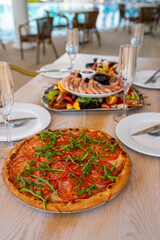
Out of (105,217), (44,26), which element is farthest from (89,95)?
(44,26)

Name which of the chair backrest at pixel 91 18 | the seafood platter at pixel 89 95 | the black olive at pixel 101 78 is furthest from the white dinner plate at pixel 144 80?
the chair backrest at pixel 91 18

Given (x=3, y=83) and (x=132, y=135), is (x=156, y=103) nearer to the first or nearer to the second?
(x=132, y=135)

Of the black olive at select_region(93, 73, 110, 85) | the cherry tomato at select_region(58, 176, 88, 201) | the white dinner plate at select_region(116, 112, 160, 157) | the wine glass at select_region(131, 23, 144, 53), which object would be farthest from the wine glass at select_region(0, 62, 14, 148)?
the wine glass at select_region(131, 23, 144, 53)

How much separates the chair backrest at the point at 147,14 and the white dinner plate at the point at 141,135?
6472 millimetres

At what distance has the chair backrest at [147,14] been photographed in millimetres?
6637

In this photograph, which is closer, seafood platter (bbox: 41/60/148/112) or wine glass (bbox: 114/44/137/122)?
wine glass (bbox: 114/44/137/122)

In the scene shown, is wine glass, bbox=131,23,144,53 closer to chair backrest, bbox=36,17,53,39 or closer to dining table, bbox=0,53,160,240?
dining table, bbox=0,53,160,240

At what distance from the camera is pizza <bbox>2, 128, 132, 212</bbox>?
65 centimetres

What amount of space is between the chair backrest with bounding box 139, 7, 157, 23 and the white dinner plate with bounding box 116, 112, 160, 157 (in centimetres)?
647

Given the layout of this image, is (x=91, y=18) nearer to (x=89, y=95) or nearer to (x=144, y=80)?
(x=144, y=80)

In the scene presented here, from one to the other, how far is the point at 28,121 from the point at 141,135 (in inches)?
20.0

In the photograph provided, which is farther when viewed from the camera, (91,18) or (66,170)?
(91,18)

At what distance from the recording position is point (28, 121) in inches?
42.5

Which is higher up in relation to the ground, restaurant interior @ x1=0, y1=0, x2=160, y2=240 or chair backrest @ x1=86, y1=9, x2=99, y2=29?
chair backrest @ x1=86, y1=9, x2=99, y2=29
